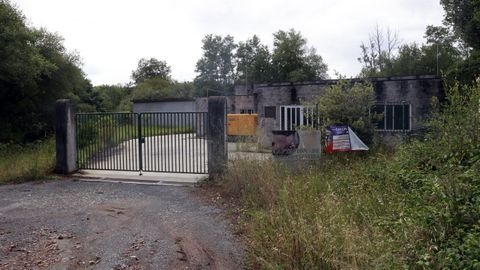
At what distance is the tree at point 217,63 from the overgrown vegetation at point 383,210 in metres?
59.5

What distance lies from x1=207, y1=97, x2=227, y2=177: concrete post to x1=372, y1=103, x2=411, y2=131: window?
9023 millimetres

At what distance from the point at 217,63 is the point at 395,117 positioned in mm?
53865

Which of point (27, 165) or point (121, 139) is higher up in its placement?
point (121, 139)

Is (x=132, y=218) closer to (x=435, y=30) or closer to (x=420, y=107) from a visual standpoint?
(x=420, y=107)

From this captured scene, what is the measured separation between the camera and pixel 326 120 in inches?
424

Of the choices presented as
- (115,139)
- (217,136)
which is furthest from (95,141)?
(217,136)

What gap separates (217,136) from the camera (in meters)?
9.35

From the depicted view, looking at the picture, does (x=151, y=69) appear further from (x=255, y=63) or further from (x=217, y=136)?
(x=217, y=136)

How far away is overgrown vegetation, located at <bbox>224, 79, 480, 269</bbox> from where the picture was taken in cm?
351

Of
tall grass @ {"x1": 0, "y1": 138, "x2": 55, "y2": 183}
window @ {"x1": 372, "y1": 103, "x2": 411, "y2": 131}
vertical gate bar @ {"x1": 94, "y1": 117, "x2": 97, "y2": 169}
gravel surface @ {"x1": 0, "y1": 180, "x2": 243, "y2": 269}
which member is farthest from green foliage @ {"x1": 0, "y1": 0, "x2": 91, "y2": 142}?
window @ {"x1": 372, "y1": 103, "x2": 411, "y2": 131}

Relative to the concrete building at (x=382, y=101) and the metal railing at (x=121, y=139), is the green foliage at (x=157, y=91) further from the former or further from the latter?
the metal railing at (x=121, y=139)

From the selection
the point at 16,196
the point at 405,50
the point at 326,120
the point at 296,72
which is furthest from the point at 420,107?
the point at 296,72

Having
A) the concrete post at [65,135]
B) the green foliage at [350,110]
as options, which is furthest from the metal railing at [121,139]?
→ the green foliage at [350,110]

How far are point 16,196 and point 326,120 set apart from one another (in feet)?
25.2
